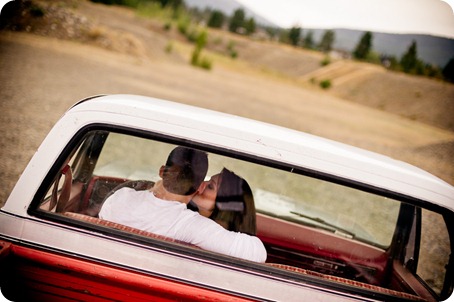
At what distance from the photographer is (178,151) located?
174 cm

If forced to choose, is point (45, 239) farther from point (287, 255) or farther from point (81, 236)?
point (287, 255)

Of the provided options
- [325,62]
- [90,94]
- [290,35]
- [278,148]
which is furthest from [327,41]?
[278,148]

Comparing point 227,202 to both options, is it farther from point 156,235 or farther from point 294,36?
point 294,36

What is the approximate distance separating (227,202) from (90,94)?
10128 millimetres

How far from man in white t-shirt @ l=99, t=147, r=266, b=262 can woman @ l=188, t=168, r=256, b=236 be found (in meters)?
0.07

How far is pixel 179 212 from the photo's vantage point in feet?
5.73

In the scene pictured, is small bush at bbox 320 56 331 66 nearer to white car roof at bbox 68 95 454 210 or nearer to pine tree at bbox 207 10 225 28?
pine tree at bbox 207 10 225 28

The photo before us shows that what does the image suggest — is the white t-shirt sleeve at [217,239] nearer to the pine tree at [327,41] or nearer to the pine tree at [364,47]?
the pine tree at [364,47]

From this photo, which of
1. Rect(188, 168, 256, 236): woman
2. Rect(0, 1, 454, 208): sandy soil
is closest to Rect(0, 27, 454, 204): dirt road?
Rect(0, 1, 454, 208): sandy soil

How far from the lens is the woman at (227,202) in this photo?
1.84 metres

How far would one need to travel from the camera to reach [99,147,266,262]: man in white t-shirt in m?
1.68

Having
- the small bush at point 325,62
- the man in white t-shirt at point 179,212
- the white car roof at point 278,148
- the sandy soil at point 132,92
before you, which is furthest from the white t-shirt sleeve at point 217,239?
the small bush at point 325,62

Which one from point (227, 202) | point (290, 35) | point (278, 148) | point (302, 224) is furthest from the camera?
point (290, 35)

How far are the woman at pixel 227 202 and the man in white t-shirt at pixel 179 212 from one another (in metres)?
0.07
